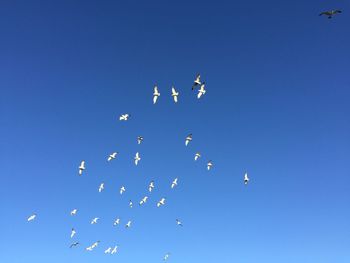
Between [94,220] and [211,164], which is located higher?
[211,164]

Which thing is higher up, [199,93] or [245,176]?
[199,93]

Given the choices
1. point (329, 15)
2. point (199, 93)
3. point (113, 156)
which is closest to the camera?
point (329, 15)

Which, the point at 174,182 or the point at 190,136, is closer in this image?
the point at 190,136

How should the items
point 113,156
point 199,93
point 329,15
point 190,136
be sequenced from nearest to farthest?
point 329,15 → point 199,93 → point 190,136 → point 113,156

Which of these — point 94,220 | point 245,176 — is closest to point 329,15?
point 245,176

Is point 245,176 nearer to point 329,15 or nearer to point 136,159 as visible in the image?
point 136,159

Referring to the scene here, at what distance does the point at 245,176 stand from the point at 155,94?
24.9 meters

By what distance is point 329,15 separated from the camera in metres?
90.2

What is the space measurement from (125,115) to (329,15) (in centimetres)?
4750

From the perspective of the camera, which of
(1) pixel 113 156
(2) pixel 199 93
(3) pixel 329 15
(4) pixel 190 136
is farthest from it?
(1) pixel 113 156

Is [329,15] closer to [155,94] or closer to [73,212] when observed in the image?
[155,94]

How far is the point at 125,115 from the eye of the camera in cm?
12131

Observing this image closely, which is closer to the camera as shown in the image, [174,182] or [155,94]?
[155,94]

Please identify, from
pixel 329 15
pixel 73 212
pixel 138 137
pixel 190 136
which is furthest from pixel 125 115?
pixel 329 15
